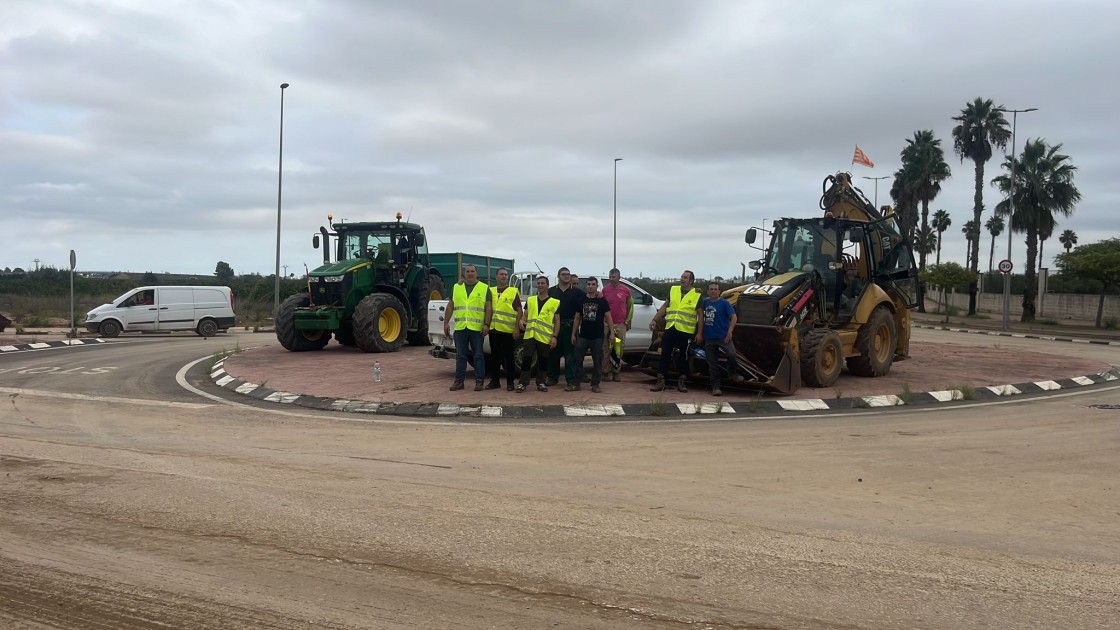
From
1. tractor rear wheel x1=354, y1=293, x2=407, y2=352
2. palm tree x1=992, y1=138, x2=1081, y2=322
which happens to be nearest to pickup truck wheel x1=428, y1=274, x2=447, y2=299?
tractor rear wheel x1=354, y1=293, x2=407, y2=352

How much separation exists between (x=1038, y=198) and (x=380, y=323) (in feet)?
133

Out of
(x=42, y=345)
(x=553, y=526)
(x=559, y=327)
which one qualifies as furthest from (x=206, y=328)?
(x=553, y=526)

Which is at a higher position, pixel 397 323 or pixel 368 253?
pixel 368 253

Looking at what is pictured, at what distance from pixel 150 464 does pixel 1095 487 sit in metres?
8.20

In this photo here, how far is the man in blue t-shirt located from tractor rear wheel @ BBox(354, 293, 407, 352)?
324 inches

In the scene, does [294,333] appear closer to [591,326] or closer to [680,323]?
Answer: [591,326]

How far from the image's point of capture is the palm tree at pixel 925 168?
179ft

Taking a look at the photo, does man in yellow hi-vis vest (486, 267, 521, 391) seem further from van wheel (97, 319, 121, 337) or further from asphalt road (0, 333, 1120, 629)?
van wheel (97, 319, 121, 337)

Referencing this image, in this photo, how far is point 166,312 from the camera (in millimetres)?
27469

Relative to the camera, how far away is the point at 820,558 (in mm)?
4820

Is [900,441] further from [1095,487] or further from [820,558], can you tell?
[820,558]

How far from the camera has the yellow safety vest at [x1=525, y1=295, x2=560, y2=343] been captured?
37.7 ft

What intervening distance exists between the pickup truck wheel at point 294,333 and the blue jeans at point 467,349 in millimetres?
7490

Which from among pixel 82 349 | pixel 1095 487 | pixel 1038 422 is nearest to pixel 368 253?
pixel 82 349
